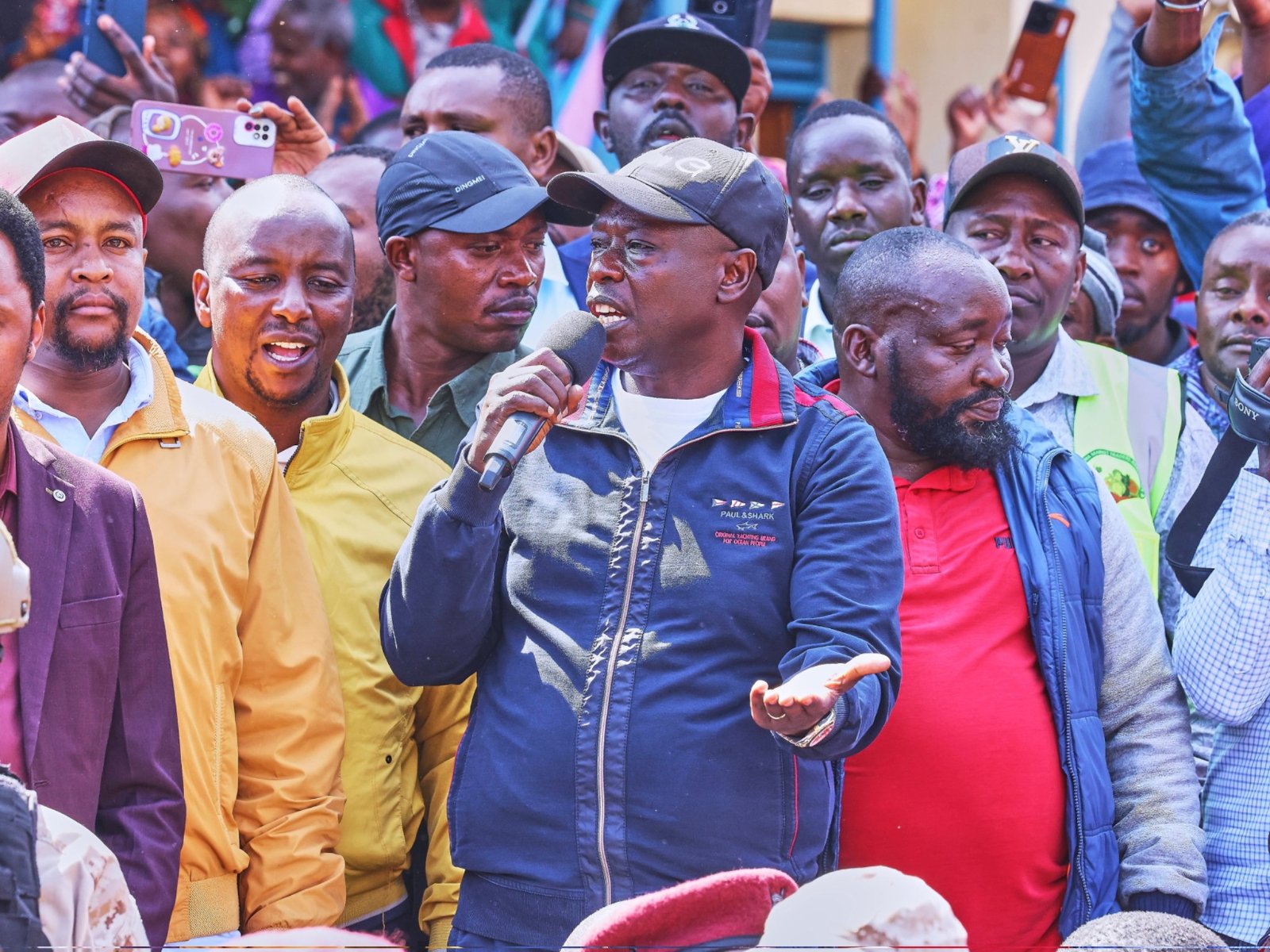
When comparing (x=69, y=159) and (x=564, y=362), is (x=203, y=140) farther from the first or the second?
(x=564, y=362)

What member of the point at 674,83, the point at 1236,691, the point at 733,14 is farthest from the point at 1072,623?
the point at 733,14

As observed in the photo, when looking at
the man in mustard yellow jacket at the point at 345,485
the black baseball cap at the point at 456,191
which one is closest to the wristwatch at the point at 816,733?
the man in mustard yellow jacket at the point at 345,485

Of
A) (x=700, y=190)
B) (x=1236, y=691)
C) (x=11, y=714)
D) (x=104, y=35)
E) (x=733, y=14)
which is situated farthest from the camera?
(x=733, y=14)

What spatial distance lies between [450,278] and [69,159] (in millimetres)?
1044

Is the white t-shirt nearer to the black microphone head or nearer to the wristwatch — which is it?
the black microphone head

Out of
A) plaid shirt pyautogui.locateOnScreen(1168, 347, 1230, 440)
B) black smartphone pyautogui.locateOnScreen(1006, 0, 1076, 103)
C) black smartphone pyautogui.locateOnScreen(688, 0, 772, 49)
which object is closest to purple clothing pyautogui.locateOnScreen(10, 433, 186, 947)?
plaid shirt pyautogui.locateOnScreen(1168, 347, 1230, 440)

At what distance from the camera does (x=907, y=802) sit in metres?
3.31

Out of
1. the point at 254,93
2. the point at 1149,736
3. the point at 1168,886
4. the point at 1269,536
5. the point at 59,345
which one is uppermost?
the point at 254,93

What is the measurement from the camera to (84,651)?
2697 millimetres

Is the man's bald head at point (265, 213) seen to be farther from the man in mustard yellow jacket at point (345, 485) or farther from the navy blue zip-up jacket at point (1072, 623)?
the navy blue zip-up jacket at point (1072, 623)

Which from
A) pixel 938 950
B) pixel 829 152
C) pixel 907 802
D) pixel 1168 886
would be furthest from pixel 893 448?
pixel 938 950

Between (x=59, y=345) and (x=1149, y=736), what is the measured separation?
8.26ft

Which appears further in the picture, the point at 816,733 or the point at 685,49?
the point at 685,49

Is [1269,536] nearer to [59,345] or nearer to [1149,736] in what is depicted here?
[1149,736]
